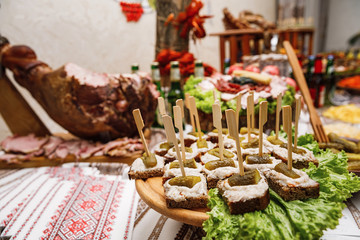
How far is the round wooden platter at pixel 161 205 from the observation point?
0.79 metres

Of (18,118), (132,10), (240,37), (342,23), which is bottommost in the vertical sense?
(18,118)

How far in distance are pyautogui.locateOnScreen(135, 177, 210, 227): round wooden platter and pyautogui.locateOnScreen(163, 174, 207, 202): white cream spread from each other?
4 centimetres

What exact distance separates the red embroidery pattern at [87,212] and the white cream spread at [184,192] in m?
0.40

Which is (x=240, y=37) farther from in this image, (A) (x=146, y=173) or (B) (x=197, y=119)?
(A) (x=146, y=173)

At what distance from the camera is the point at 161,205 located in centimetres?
86

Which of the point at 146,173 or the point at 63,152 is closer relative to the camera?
the point at 146,173

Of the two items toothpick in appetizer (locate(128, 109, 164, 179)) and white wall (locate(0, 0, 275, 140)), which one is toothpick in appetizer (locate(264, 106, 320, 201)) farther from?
white wall (locate(0, 0, 275, 140))

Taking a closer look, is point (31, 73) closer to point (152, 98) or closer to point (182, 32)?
point (152, 98)

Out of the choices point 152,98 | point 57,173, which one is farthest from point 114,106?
point 57,173

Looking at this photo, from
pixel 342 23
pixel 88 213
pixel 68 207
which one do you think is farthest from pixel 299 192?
pixel 342 23

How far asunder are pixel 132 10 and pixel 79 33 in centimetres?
72

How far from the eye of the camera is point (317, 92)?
8.79ft

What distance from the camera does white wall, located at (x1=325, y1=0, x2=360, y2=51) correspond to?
7.45 metres

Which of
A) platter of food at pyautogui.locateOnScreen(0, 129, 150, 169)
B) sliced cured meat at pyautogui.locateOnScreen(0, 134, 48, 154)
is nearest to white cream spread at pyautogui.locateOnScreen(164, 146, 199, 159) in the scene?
platter of food at pyautogui.locateOnScreen(0, 129, 150, 169)
